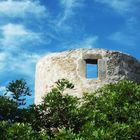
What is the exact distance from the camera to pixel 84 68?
15680mm

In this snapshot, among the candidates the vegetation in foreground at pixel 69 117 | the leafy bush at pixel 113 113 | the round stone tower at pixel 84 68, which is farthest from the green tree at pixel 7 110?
the round stone tower at pixel 84 68

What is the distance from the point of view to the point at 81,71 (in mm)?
15648

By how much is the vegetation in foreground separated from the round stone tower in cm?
239

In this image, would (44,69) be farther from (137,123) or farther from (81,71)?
(137,123)

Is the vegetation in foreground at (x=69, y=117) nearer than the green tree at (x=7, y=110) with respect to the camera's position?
Yes

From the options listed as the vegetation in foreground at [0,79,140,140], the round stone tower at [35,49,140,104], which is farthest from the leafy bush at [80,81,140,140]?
the round stone tower at [35,49,140,104]

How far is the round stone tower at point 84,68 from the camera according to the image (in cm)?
1559

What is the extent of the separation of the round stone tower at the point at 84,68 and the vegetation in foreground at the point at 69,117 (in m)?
2.39

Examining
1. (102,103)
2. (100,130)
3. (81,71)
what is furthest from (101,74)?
(100,130)

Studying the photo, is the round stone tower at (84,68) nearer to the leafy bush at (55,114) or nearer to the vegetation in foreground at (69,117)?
the vegetation in foreground at (69,117)

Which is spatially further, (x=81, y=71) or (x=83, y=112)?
(x=81, y=71)

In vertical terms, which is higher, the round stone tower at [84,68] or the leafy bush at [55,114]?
the round stone tower at [84,68]

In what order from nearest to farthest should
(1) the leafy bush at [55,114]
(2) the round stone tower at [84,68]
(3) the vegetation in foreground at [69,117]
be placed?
(3) the vegetation in foreground at [69,117], (1) the leafy bush at [55,114], (2) the round stone tower at [84,68]

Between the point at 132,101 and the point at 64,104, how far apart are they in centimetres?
216
